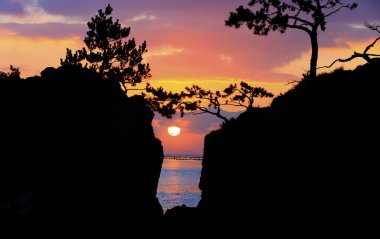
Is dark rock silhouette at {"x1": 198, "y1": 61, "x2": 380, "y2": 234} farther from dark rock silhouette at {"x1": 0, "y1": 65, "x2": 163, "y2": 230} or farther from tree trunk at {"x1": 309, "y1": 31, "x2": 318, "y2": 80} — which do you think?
dark rock silhouette at {"x1": 0, "y1": 65, "x2": 163, "y2": 230}

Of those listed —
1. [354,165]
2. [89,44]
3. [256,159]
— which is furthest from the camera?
[89,44]

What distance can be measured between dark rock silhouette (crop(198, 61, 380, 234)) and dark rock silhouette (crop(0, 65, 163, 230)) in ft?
18.1

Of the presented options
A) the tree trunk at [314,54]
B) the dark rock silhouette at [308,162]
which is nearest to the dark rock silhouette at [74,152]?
the dark rock silhouette at [308,162]

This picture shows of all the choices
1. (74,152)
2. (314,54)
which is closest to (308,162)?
(314,54)

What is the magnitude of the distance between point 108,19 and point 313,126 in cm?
2793

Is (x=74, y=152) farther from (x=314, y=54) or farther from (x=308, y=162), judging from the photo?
(x=314, y=54)

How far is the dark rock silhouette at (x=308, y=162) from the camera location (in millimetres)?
11836

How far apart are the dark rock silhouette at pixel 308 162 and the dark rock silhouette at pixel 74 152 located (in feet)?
18.1

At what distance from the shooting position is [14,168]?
19.5 metres

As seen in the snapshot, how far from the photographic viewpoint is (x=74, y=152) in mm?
21016

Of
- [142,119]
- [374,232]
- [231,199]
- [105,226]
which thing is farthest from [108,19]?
[374,232]

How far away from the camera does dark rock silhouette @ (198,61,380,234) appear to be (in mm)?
11836

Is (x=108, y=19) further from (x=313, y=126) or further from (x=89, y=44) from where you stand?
(x=313, y=126)

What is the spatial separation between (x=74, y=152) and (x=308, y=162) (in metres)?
12.6
